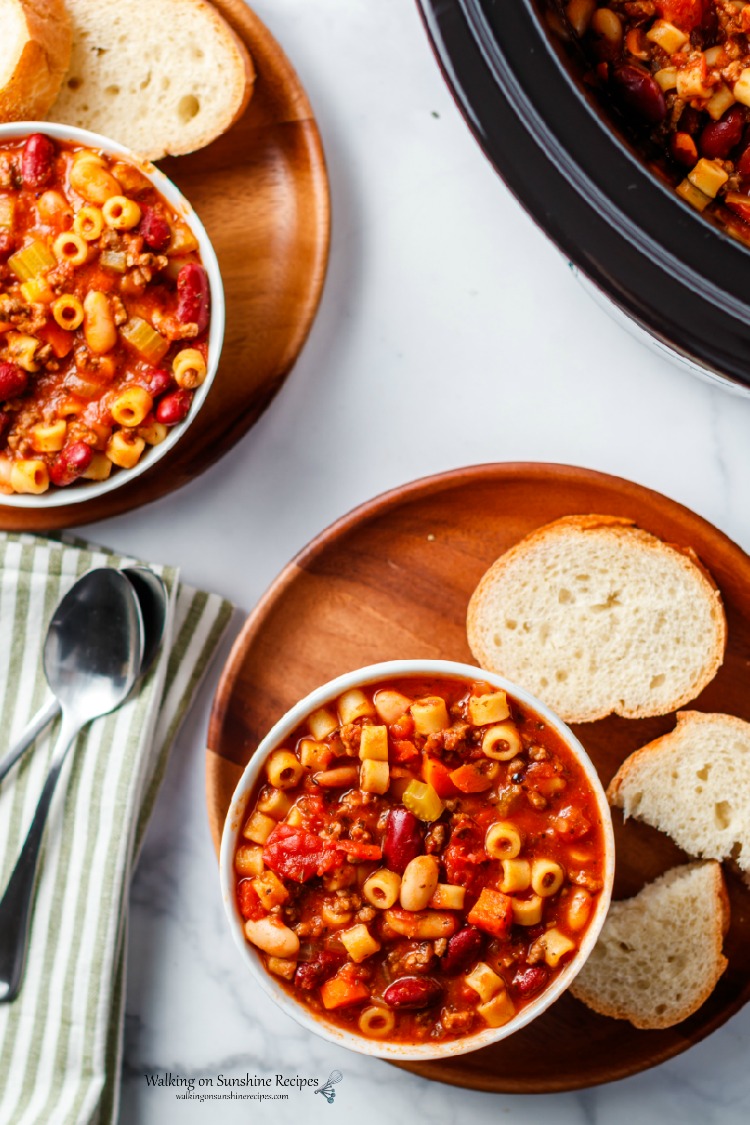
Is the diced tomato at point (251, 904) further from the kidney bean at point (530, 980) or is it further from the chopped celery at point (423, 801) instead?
the kidney bean at point (530, 980)

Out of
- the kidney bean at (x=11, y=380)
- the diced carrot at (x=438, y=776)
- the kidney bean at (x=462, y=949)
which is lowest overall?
the kidney bean at (x=462, y=949)

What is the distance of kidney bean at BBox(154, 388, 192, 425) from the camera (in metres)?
2.54

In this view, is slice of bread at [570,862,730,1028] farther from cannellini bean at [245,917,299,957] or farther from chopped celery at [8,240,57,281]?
chopped celery at [8,240,57,281]

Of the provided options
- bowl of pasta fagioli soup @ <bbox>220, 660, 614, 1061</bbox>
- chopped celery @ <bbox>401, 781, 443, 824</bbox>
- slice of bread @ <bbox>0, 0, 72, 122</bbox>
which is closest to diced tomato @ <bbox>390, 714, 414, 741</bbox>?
bowl of pasta fagioli soup @ <bbox>220, 660, 614, 1061</bbox>

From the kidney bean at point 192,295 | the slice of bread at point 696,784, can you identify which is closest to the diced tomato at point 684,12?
the kidney bean at point 192,295

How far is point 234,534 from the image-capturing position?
288 cm

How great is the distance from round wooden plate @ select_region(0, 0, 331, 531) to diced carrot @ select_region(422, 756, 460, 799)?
1008 mm

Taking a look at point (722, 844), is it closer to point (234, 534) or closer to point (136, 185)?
point (234, 534)

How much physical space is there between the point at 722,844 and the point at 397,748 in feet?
2.87

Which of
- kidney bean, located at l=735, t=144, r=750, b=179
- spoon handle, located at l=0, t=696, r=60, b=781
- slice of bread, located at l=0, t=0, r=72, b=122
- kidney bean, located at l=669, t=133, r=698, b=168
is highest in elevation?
kidney bean, located at l=735, t=144, r=750, b=179

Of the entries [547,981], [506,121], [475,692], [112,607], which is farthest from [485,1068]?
[506,121]

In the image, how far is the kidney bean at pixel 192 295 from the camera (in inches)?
100

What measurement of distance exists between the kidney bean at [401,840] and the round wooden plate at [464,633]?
0.50 m

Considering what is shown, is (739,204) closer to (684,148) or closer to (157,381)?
(684,148)
